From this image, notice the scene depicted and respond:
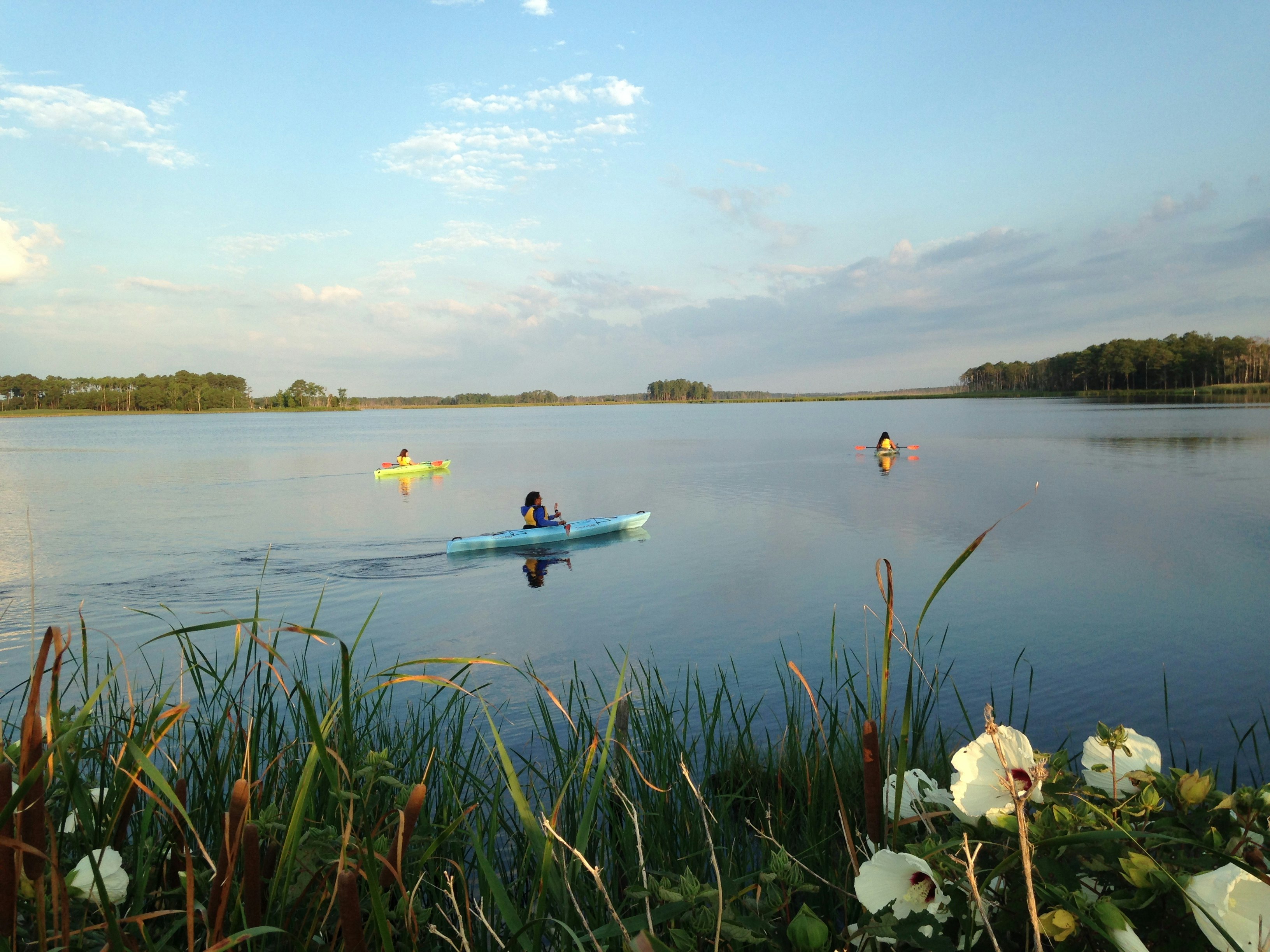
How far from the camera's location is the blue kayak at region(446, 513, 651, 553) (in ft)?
55.2

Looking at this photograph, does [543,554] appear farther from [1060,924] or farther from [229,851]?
[1060,924]

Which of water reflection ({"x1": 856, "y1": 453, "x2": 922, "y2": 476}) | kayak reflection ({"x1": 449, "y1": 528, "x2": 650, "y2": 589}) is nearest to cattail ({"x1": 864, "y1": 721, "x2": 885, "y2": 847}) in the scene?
kayak reflection ({"x1": 449, "y1": 528, "x2": 650, "y2": 589})

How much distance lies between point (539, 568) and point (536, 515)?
214 cm

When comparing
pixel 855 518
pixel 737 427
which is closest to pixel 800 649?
pixel 855 518

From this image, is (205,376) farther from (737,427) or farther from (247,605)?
(247,605)

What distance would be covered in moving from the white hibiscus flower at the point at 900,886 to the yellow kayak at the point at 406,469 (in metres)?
32.0

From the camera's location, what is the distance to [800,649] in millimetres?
9742

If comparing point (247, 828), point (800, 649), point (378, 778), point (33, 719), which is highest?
point (33, 719)

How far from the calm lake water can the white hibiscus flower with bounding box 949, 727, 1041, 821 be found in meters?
4.40

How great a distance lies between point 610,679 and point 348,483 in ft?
83.3

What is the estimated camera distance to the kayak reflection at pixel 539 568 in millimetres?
14391

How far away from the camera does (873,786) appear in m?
1.47

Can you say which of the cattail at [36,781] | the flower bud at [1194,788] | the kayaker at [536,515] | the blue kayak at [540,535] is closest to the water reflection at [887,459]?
the blue kayak at [540,535]

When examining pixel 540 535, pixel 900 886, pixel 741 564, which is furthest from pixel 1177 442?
pixel 900 886
